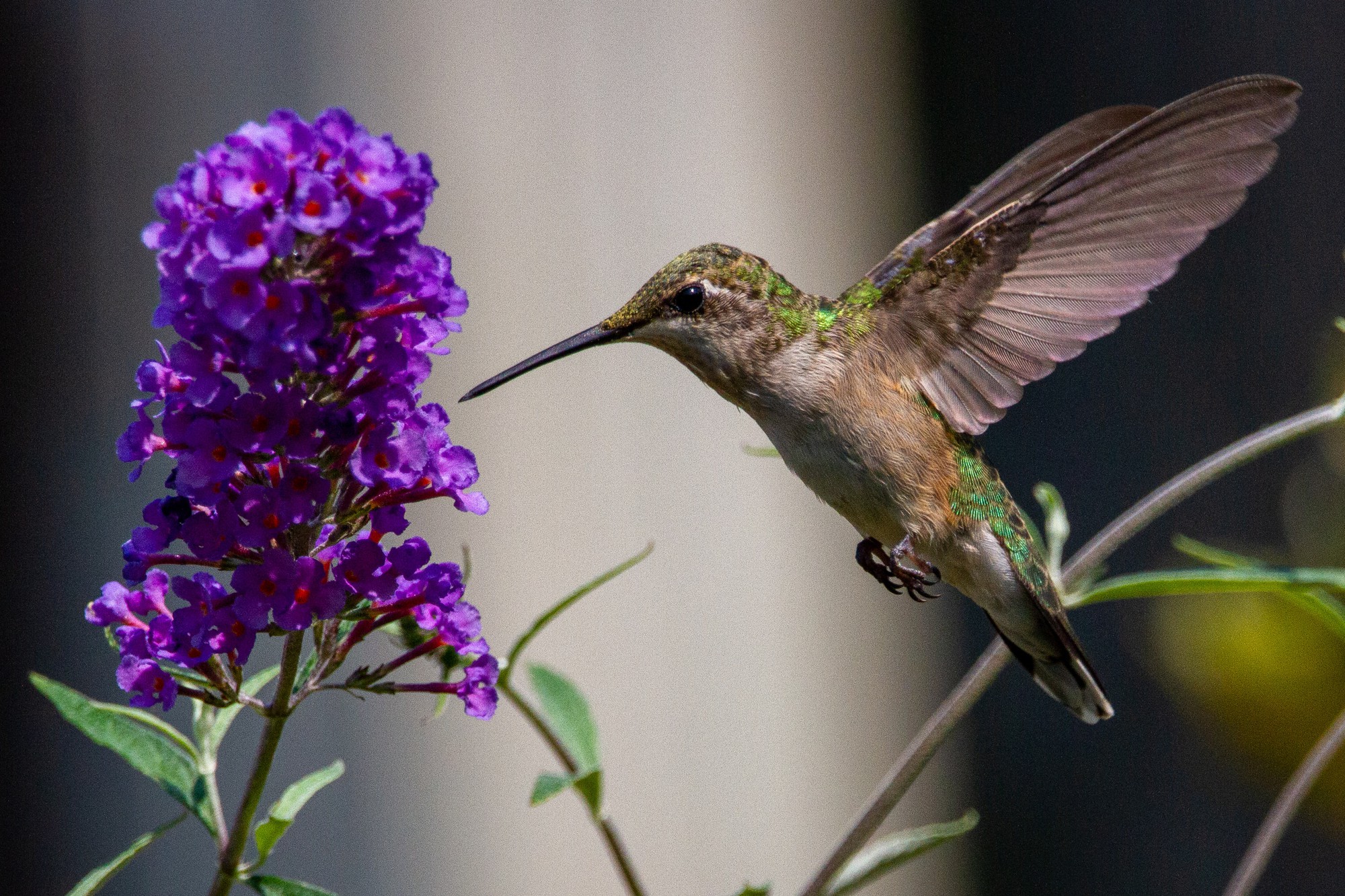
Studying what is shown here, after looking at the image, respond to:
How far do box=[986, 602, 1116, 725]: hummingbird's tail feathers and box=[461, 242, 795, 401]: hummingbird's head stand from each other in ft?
1.79

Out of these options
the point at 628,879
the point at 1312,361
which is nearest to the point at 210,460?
the point at 628,879

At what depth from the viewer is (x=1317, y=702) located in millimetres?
2498

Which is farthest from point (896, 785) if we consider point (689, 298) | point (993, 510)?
point (689, 298)

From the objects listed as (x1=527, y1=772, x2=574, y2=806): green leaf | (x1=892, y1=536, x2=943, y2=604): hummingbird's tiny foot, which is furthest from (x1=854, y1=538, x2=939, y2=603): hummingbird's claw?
(x1=527, y1=772, x2=574, y2=806): green leaf

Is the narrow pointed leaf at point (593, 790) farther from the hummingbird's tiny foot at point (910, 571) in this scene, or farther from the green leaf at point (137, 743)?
the hummingbird's tiny foot at point (910, 571)

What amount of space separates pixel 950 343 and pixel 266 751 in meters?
1.11

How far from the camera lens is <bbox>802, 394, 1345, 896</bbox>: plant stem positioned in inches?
56.1

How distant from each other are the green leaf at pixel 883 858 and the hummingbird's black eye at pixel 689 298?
0.73m

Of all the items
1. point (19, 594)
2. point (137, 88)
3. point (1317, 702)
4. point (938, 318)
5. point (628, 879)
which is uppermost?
point (137, 88)

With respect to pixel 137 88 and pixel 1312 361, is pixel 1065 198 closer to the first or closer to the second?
pixel 1312 361

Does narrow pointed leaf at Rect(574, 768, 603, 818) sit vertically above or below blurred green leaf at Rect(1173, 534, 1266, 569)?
above

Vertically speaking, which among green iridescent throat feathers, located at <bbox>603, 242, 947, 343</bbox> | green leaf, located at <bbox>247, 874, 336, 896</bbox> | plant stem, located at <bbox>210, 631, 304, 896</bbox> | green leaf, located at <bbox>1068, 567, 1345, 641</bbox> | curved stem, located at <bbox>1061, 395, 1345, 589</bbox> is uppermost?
green iridescent throat feathers, located at <bbox>603, 242, 947, 343</bbox>

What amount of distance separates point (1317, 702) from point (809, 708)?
85.4 inches

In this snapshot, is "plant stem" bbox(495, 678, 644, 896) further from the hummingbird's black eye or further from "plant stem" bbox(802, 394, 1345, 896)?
the hummingbird's black eye
